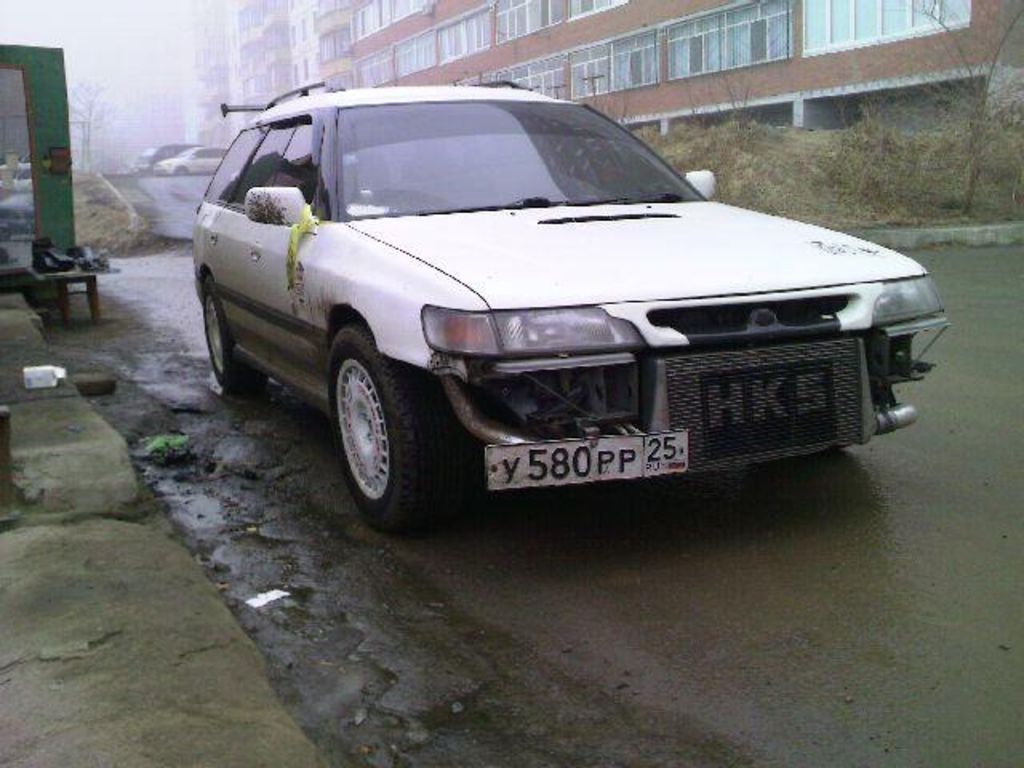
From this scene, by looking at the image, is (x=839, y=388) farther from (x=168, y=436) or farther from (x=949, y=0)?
(x=949, y=0)

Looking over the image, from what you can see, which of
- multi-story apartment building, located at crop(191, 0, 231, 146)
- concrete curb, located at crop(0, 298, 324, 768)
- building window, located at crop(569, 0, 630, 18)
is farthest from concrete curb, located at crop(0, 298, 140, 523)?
multi-story apartment building, located at crop(191, 0, 231, 146)

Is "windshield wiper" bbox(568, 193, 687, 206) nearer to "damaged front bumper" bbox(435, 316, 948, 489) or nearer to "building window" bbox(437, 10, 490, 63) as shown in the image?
"damaged front bumper" bbox(435, 316, 948, 489)

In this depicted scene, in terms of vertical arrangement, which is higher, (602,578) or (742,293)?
(742,293)

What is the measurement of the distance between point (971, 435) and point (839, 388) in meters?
1.82

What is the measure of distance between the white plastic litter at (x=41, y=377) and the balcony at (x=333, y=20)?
2816 inches

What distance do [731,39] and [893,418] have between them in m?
34.9

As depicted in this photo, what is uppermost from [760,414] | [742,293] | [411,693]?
[742,293]

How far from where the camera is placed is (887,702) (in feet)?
9.55

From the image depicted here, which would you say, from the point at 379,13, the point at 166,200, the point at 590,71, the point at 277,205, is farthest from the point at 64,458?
the point at 379,13

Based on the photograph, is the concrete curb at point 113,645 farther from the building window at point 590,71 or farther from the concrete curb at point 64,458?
the building window at point 590,71

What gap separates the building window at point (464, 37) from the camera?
5456 cm

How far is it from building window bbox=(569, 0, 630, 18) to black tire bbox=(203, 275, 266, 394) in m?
38.4

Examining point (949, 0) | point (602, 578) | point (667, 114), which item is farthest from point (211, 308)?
point (667, 114)

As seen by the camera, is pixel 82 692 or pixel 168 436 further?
pixel 168 436
